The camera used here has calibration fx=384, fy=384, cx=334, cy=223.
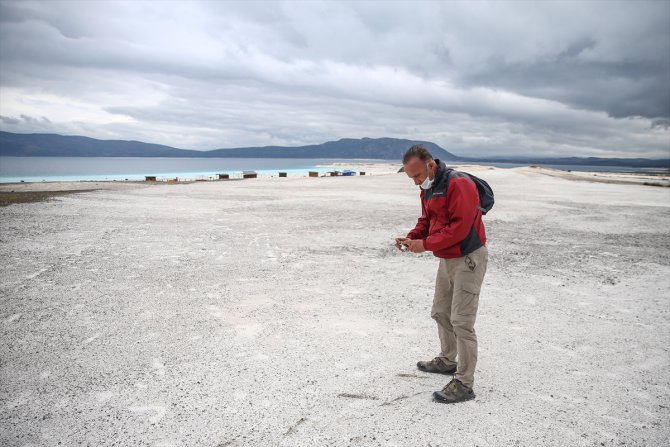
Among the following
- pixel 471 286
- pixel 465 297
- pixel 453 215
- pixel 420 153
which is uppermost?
pixel 420 153

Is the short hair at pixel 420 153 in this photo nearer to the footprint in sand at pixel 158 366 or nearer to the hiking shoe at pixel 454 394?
the hiking shoe at pixel 454 394

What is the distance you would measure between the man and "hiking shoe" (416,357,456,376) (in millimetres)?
440

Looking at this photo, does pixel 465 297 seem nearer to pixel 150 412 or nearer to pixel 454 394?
pixel 454 394

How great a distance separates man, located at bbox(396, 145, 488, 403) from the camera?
11.8ft

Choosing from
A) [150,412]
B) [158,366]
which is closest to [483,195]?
[150,412]

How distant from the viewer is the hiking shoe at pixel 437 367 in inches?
173

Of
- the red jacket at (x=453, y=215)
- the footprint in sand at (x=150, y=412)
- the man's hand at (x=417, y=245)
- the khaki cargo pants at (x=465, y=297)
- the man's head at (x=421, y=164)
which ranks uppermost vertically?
the man's head at (x=421, y=164)

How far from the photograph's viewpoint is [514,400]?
393 centimetres

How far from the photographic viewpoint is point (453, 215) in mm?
3611

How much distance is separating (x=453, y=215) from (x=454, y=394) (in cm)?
181

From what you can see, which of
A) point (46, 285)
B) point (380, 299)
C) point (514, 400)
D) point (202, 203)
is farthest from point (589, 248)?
point (202, 203)

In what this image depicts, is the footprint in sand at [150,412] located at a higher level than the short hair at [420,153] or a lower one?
lower

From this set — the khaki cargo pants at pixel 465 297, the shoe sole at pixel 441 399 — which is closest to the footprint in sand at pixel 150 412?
the shoe sole at pixel 441 399

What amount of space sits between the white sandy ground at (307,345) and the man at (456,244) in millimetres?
435
